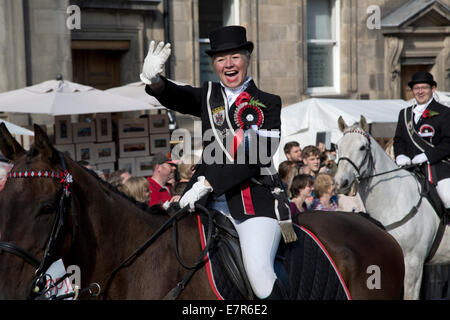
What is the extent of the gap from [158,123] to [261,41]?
522 cm

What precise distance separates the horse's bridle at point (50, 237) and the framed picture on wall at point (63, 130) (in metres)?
5.92

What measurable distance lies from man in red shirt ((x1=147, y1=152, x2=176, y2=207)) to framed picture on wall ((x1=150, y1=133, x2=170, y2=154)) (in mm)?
2372

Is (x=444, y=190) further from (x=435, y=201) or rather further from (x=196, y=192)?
(x=196, y=192)

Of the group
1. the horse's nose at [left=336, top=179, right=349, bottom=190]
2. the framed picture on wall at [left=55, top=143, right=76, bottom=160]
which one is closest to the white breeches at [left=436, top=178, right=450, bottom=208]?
the horse's nose at [left=336, top=179, right=349, bottom=190]

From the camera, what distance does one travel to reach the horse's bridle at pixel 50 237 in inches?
126

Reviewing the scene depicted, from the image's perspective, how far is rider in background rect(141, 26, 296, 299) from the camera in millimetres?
3760

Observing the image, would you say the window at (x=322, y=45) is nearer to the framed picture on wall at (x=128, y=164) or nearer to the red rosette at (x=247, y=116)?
the framed picture on wall at (x=128, y=164)

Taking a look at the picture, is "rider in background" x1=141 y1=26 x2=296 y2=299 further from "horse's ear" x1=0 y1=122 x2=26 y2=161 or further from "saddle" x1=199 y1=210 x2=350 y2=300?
"horse's ear" x1=0 y1=122 x2=26 y2=161

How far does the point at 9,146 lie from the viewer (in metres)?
3.50

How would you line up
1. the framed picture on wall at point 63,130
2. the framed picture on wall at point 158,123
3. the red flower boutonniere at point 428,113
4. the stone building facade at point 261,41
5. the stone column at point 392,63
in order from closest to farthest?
the red flower boutonniere at point 428,113 < the framed picture on wall at point 63,130 < the framed picture on wall at point 158,123 < the stone building facade at point 261,41 < the stone column at point 392,63

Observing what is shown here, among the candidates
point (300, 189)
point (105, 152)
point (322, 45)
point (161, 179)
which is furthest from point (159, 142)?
point (322, 45)

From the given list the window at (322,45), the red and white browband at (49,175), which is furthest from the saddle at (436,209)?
the window at (322,45)
